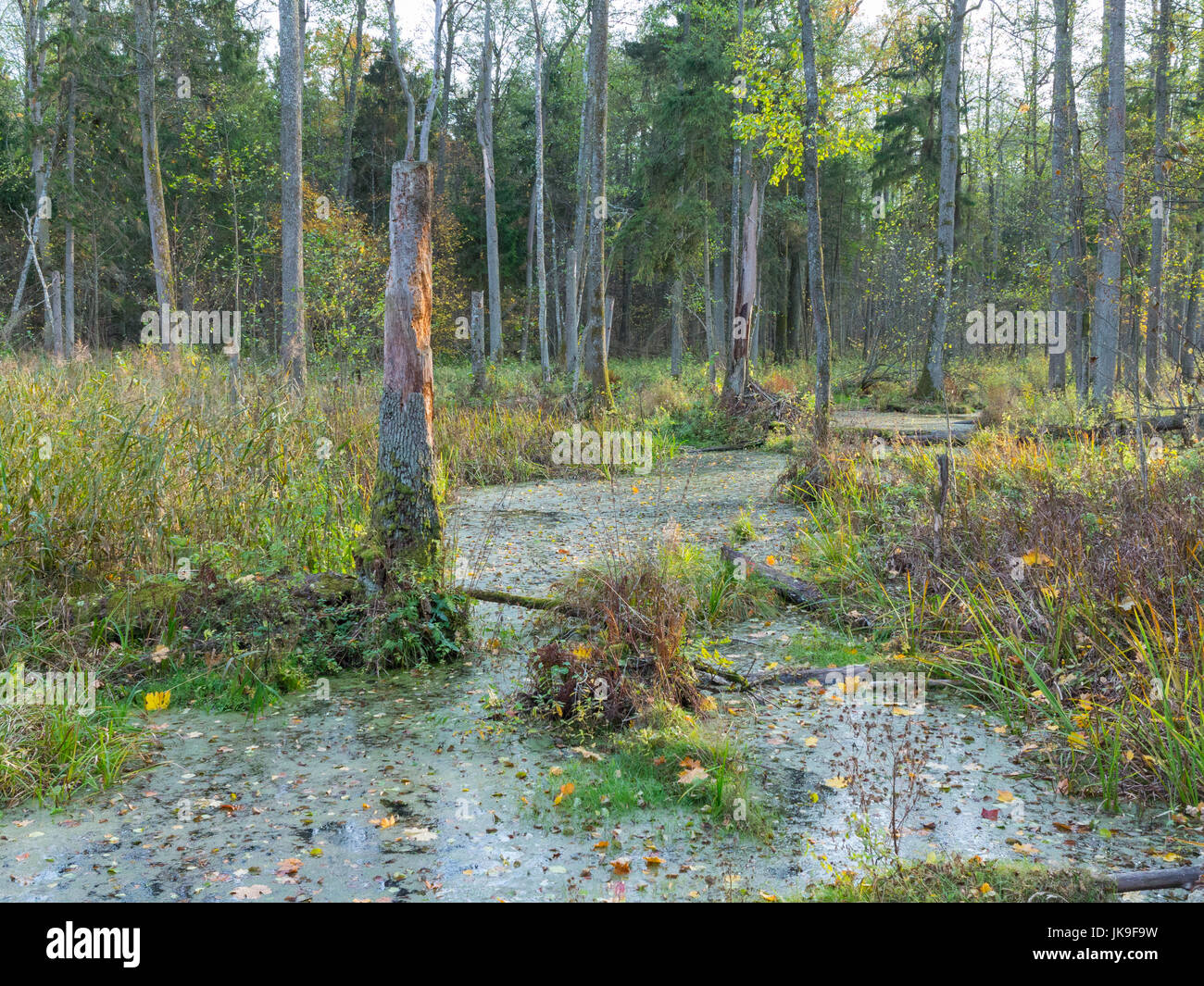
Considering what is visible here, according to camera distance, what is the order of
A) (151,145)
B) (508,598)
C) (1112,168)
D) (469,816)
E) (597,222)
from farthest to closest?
(151,145), (597,222), (1112,168), (508,598), (469,816)

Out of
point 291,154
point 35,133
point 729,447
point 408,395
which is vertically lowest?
point 729,447

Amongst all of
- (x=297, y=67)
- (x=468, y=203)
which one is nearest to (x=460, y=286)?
(x=468, y=203)

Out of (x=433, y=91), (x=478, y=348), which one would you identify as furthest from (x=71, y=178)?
(x=478, y=348)

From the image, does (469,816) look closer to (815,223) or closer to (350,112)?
(815,223)

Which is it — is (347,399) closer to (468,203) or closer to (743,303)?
(743,303)

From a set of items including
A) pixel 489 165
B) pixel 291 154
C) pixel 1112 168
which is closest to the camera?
pixel 1112 168

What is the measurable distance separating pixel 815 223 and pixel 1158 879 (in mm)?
8973

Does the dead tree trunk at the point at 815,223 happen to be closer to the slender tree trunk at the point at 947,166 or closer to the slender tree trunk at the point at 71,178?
the slender tree trunk at the point at 947,166

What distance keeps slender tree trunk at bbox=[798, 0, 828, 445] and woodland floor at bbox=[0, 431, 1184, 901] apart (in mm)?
5764

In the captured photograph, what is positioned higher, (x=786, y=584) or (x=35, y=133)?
(x=35, y=133)

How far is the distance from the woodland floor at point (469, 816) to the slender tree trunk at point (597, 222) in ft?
31.2

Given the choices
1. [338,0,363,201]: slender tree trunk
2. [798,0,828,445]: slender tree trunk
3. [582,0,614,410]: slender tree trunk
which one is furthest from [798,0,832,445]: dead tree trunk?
[338,0,363,201]: slender tree trunk

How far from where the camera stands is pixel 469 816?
3.76 metres
